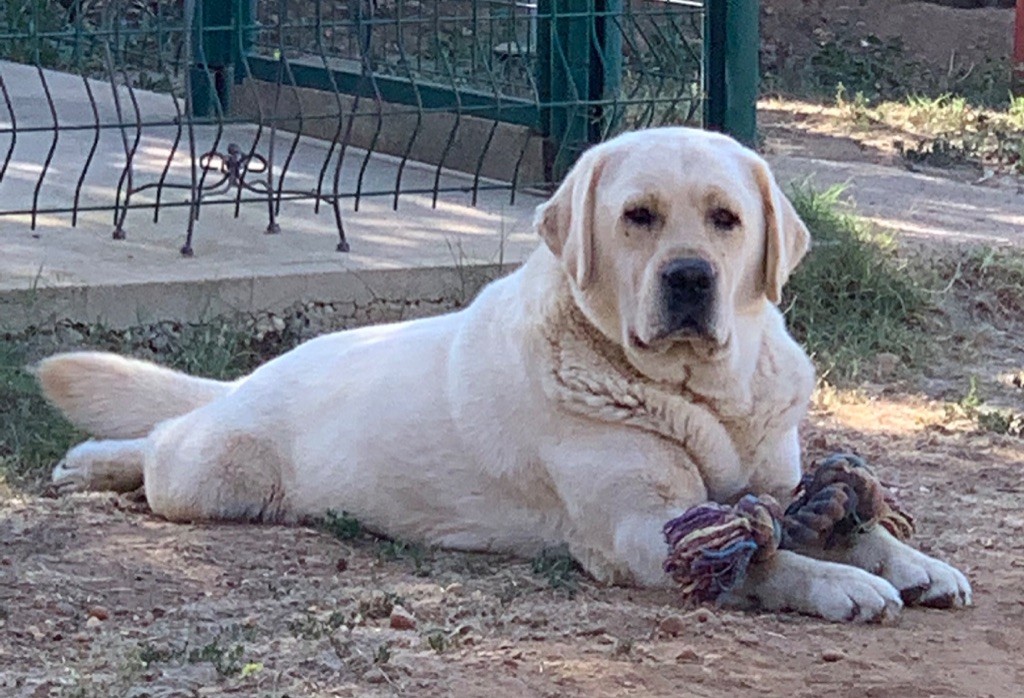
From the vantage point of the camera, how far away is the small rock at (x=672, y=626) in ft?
11.4

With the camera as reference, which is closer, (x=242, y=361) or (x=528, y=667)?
(x=528, y=667)

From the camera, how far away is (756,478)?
13.2 ft

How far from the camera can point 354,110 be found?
658 centimetres

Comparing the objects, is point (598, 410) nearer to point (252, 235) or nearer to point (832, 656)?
point (832, 656)

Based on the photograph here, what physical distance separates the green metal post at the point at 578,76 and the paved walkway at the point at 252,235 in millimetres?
265

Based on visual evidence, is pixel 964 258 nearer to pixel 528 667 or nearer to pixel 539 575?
pixel 539 575

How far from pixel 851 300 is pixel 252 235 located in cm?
213

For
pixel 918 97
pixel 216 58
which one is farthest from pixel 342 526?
pixel 918 97

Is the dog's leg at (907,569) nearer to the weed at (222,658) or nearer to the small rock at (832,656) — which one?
the small rock at (832,656)

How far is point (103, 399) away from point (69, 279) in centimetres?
107

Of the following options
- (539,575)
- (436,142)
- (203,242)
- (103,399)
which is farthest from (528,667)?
(436,142)

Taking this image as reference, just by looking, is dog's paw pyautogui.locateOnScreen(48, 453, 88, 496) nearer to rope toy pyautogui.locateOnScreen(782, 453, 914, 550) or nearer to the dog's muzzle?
the dog's muzzle

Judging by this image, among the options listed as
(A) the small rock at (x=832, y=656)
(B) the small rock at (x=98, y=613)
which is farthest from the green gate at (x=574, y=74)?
(A) the small rock at (x=832, y=656)

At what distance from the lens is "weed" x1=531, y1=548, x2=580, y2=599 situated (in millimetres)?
3822
